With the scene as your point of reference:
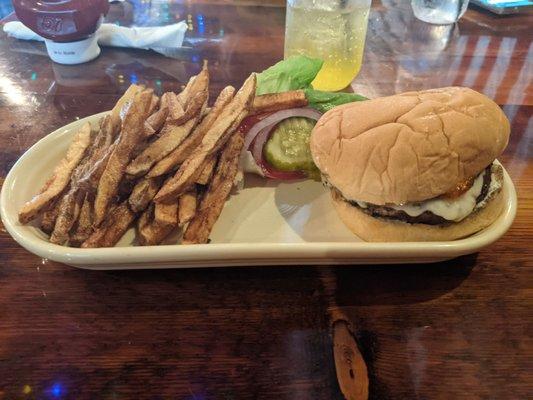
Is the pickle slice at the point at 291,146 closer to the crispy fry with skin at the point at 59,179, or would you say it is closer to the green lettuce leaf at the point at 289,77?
the green lettuce leaf at the point at 289,77

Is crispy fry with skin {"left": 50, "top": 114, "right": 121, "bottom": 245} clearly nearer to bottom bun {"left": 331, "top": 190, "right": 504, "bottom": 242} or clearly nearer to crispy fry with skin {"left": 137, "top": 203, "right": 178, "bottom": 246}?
crispy fry with skin {"left": 137, "top": 203, "right": 178, "bottom": 246}

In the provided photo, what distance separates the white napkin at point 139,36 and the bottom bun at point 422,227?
1.86m

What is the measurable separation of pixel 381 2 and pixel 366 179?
9.39ft

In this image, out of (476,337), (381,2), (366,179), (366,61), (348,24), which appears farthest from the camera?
(381,2)

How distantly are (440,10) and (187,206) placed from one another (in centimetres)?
280

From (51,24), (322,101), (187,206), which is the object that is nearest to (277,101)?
(322,101)

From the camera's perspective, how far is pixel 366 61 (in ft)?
9.18

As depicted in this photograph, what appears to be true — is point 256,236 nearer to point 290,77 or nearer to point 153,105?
point 153,105

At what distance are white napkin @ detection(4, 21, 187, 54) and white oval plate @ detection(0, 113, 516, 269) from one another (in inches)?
47.1

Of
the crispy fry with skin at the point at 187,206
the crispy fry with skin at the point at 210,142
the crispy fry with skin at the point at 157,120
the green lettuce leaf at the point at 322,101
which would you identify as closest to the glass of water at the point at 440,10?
the green lettuce leaf at the point at 322,101

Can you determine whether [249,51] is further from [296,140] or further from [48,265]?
[48,265]

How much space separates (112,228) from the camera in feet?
4.61

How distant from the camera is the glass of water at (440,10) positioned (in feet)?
10.6

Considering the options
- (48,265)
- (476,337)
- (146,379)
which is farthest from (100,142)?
(476,337)
